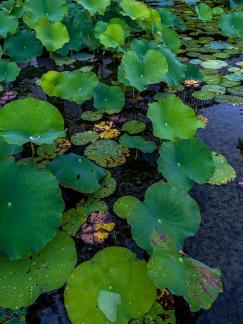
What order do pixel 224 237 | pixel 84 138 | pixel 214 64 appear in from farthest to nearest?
pixel 214 64 < pixel 84 138 < pixel 224 237

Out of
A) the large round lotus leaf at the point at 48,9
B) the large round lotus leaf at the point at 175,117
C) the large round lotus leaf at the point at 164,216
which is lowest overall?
the large round lotus leaf at the point at 164,216

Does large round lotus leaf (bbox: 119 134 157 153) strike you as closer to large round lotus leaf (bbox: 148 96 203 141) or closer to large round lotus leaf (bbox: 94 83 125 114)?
large round lotus leaf (bbox: 148 96 203 141)

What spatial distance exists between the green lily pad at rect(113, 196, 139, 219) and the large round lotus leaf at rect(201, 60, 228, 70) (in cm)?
192

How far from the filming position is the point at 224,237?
154 centimetres

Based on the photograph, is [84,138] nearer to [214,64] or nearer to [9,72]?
[9,72]

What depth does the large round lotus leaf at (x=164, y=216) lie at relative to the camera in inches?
52.9

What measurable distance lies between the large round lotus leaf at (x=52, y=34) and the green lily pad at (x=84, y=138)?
109 centimetres

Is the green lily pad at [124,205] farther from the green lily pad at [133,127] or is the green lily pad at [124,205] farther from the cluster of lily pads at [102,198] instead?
the green lily pad at [133,127]

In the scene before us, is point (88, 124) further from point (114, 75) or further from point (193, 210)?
point (193, 210)

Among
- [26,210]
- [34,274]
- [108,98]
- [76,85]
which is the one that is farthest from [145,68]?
[34,274]

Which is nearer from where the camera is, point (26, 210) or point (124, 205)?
point (26, 210)

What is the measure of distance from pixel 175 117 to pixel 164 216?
617 mm

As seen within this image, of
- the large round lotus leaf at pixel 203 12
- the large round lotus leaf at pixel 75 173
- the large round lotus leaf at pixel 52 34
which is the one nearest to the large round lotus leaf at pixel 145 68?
the large round lotus leaf at pixel 75 173

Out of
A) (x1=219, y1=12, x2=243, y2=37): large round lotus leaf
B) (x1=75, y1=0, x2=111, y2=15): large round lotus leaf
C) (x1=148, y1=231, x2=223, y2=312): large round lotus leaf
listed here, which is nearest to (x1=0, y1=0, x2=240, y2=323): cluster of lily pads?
(x1=148, y1=231, x2=223, y2=312): large round lotus leaf
